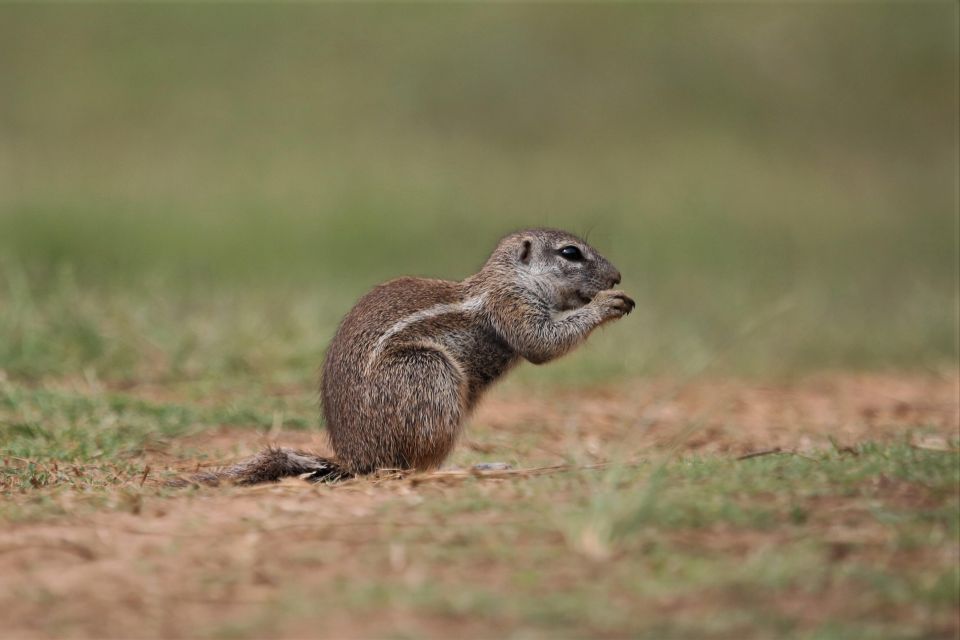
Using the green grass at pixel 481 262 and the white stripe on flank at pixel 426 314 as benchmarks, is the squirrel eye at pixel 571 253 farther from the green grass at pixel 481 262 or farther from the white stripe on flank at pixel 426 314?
the green grass at pixel 481 262

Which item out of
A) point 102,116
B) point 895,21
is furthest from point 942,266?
point 102,116

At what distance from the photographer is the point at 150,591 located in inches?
121

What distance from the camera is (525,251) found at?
570cm

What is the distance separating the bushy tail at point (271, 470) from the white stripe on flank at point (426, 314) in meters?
0.43

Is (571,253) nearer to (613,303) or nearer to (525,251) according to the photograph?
(525,251)

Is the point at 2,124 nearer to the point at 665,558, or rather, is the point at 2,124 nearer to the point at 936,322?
the point at 936,322

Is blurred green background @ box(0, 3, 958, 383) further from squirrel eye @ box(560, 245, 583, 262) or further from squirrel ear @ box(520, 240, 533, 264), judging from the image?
squirrel ear @ box(520, 240, 533, 264)

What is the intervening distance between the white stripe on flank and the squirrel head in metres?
0.27

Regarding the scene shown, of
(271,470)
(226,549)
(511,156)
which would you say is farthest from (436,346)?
(511,156)

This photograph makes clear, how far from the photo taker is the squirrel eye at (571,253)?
18.9 ft

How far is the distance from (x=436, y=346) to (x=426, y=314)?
7.0 inches

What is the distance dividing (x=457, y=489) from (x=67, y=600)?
1369mm

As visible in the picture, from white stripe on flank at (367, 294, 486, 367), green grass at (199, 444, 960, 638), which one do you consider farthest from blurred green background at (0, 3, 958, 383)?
green grass at (199, 444, 960, 638)

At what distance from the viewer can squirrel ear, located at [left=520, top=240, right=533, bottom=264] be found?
5676mm
